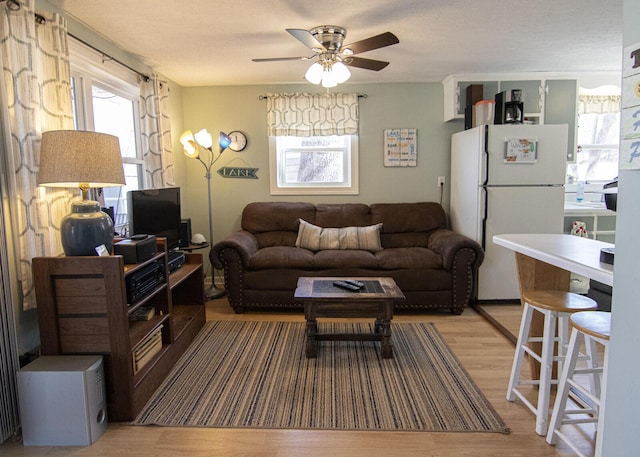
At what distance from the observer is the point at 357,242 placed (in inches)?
152

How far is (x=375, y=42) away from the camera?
7.99 feet

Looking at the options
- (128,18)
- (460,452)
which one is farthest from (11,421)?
(128,18)

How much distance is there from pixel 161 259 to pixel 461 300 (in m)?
2.54

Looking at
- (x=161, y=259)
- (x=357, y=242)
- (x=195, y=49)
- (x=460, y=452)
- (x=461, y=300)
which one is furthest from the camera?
(x=357, y=242)

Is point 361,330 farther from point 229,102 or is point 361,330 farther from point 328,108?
point 229,102

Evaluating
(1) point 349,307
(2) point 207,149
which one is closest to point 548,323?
(1) point 349,307

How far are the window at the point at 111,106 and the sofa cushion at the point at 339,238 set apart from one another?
1597 millimetres

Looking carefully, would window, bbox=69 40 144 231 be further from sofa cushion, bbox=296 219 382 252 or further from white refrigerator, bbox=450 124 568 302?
white refrigerator, bbox=450 124 568 302

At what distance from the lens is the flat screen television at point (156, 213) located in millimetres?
2664

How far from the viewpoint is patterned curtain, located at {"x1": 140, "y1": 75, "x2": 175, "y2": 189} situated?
11.0 ft

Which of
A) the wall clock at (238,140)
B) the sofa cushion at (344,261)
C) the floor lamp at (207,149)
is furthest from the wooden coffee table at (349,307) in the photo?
the wall clock at (238,140)

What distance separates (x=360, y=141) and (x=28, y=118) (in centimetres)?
308

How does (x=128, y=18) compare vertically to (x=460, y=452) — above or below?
above

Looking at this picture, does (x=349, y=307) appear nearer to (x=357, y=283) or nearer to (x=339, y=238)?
(x=357, y=283)
